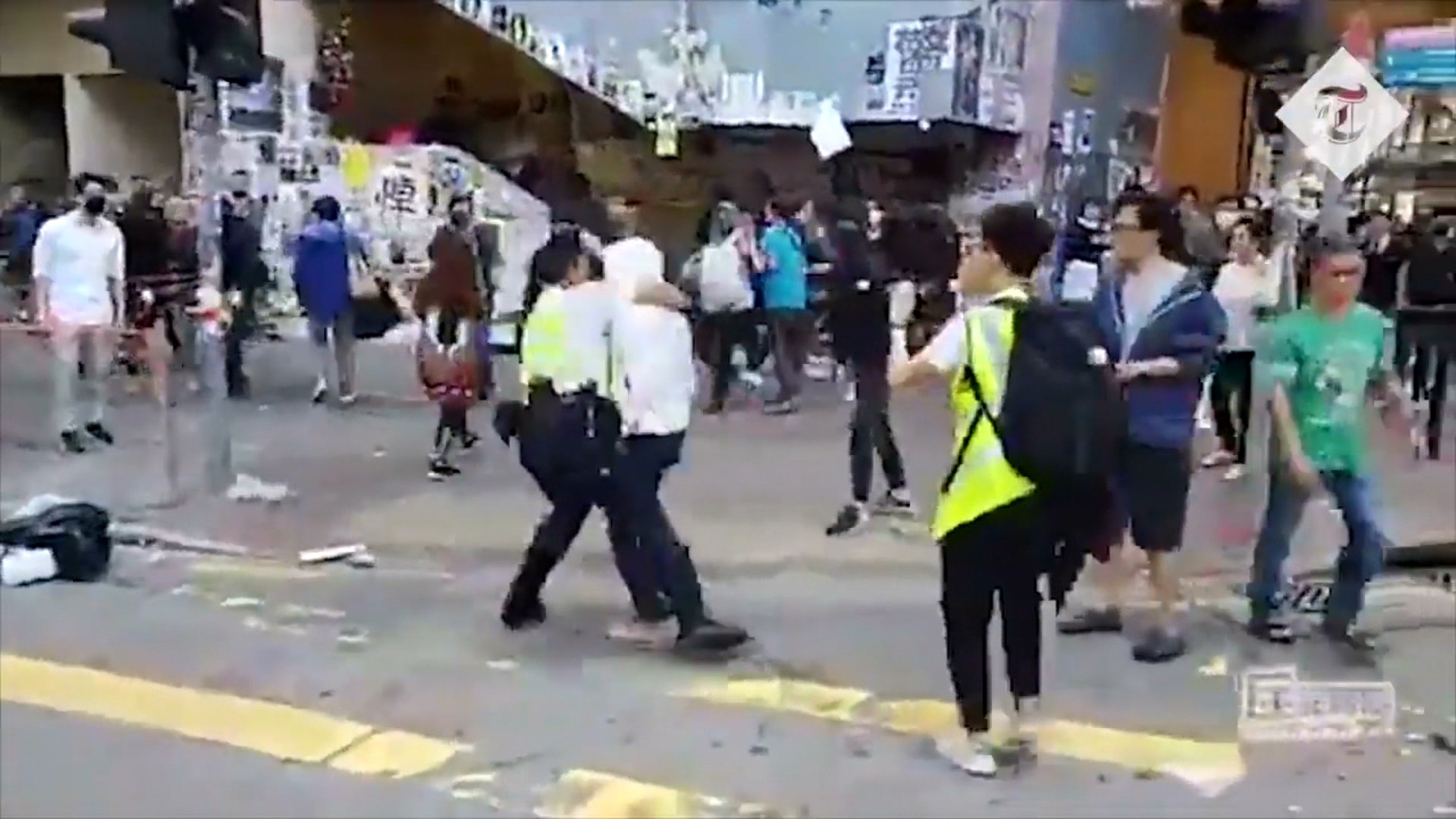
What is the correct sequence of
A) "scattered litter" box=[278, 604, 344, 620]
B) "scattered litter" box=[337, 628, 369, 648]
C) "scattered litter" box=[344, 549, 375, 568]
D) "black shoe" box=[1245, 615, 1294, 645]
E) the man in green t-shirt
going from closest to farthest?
the man in green t-shirt < "black shoe" box=[1245, 615, 1294, 645] < "scattered litter" box=[337, 628, 369, 648] < "scattered litter" box=[278, 604, 344, 620] < "scattered litter" box=[344, 549, 375, 568]

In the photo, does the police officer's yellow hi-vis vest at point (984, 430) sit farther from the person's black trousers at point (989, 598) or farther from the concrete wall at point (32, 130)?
the concrete wall at point (32, 130)

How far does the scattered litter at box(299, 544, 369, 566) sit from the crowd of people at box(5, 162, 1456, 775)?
168cm

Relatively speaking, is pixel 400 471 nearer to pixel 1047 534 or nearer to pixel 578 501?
pixel 578 501

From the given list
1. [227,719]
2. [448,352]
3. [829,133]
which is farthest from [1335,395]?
[829,133]

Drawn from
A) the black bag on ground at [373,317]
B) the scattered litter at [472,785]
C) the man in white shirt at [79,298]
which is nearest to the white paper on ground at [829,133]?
the black bag on ground at [373,317]

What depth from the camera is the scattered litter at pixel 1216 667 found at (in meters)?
6.63

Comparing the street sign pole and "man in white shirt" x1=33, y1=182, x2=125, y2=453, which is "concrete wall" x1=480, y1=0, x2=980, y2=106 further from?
"man in white shirt" x1=33, y1=182, x2=125, y2=453

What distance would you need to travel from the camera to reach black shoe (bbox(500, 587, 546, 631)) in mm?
7238

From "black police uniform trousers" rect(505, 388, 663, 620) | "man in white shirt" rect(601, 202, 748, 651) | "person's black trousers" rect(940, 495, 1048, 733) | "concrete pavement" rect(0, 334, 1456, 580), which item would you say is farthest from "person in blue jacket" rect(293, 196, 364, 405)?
"person's black trousers" rect(940, 495, 1048, 733)

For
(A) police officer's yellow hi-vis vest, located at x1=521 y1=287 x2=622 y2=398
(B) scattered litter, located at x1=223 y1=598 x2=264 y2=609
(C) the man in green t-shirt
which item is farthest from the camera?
(B) scattered litter, located at x1=223 y1=598 x2=264 y2=609

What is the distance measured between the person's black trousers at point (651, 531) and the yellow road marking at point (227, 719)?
1.26 metres

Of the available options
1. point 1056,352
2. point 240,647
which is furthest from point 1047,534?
point 240,647

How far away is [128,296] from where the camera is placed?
1164 centimetres

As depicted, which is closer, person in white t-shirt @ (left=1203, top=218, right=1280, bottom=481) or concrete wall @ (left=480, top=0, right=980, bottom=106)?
person in white t-shirt @ (left=1203, top=218, right=1280, bottom=481)
